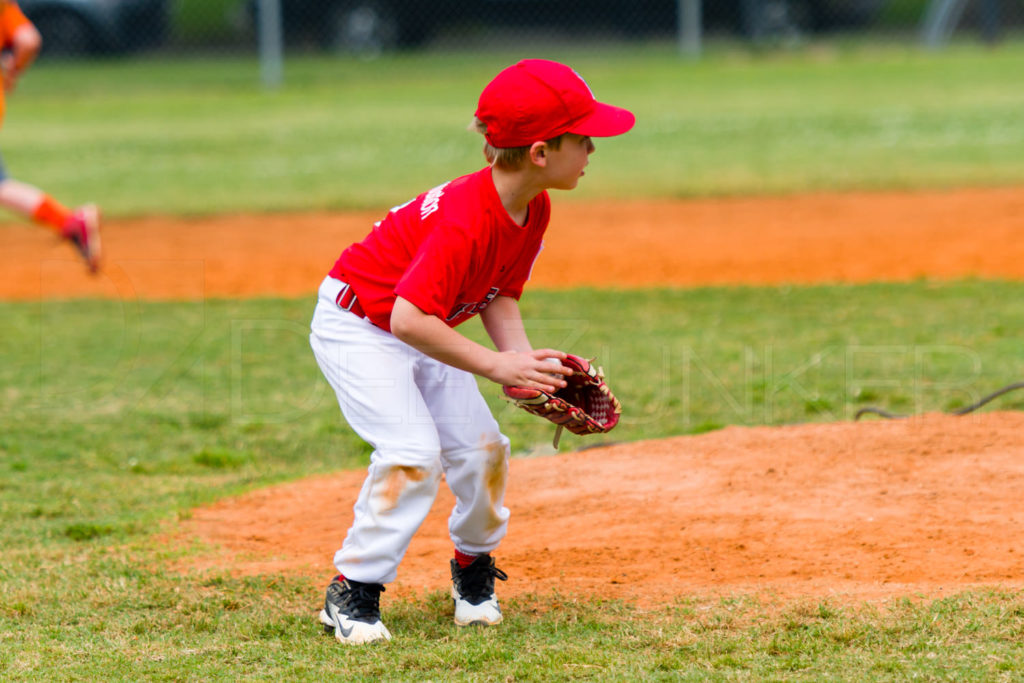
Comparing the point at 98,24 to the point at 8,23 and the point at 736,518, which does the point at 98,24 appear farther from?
the point at 736,518

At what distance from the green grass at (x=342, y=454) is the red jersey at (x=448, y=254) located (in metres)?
0.89

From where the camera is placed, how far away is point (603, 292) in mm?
8297

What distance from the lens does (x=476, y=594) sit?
359 cm

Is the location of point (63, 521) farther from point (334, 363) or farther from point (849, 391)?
point (849, 391)

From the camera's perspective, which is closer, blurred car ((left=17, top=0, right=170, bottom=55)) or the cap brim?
the cap brim

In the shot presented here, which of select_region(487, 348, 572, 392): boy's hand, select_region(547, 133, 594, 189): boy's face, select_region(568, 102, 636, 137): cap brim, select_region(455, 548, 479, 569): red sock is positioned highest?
select_region(568, 102, 636, 137): cap brim

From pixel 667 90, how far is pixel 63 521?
43.8 feet

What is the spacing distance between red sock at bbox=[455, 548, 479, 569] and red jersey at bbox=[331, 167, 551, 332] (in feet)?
2.15

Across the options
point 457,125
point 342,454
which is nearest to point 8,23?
point 342,454

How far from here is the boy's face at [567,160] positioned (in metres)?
3.31

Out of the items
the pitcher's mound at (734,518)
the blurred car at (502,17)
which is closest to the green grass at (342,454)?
the pitcher's mound at (734,518)

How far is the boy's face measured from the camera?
10.9 feet

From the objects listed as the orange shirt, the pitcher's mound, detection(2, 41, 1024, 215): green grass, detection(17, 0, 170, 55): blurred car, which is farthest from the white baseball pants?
detection(17, 0, 170, 55): blurred car

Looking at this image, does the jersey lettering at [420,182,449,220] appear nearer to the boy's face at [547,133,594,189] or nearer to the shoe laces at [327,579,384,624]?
the boy's face at [547,133,594,189]
